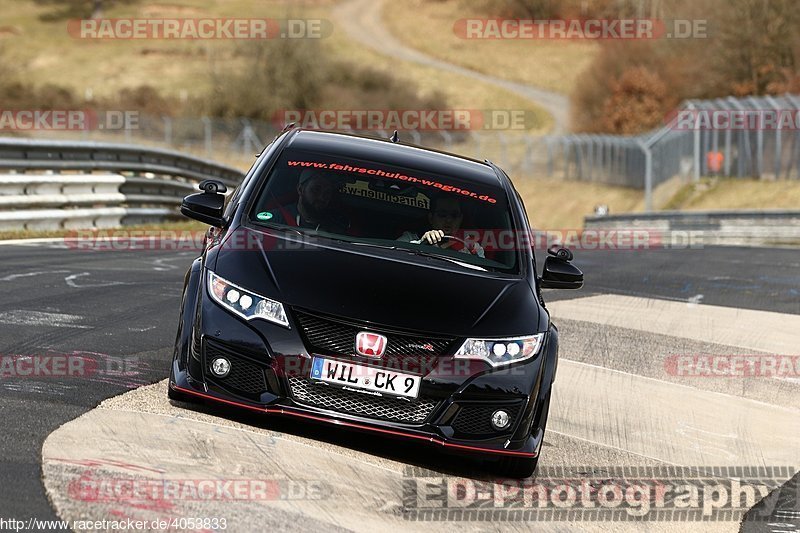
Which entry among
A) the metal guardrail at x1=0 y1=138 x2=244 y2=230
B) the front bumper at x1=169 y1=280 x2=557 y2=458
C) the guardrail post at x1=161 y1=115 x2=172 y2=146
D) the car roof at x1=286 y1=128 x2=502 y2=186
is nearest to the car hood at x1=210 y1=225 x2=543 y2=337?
the front bumper at x1=169 y1=280 x2=557 y2=458

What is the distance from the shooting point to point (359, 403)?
6.13 metres

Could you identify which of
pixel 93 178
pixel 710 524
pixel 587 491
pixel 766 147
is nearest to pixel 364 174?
pixel 587 491

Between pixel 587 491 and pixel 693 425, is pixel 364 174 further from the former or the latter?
pixel 693 425

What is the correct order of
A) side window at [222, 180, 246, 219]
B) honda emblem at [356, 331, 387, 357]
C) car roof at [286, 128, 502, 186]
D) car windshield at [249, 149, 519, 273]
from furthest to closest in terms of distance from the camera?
car roof at [286, 128, 502, 186] → side window at [222, 180, 246, 219] → car windshield at [249, 149, 519, 273] → honda emblem at [356, 331, 387, 357]

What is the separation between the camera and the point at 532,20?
381 feet

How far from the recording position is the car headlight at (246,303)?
6148 millimetres

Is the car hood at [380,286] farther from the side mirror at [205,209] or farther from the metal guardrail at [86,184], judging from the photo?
the metal guardrail at [86,184]

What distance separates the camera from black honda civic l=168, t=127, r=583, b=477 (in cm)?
609

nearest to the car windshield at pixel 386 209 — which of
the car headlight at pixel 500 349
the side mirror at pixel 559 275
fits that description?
the side mirror at pixel 559 275

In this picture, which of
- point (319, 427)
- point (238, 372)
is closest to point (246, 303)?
point (238, 372)

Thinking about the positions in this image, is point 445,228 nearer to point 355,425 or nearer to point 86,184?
point 355,425

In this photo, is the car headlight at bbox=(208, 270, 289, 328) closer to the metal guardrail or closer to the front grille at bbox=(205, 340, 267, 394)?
the front grille at bbox=(205, 340, 267, 394)

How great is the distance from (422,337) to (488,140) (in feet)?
187

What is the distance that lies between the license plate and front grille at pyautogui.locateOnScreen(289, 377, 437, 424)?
43 mm
